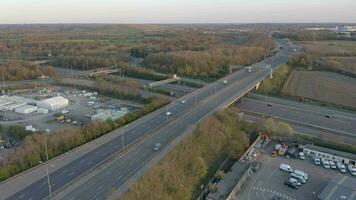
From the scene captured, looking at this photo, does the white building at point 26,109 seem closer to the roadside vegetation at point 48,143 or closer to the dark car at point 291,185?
the roadside vegetation at point 48,143

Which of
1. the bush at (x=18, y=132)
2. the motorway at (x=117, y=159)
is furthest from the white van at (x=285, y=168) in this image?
the bush at (x=18, y=132)

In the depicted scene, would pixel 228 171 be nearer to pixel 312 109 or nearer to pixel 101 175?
pixel 101 175

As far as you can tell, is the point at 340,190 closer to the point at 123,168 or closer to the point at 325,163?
the point at 325,163

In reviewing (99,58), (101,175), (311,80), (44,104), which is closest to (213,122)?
(101,175)

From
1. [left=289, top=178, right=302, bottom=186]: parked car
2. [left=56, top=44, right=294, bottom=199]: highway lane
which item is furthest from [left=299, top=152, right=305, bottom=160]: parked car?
[left=56, top=44, right=294, bottom=199]: highway lane

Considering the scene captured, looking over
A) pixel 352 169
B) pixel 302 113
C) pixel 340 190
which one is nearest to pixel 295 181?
pixel 340 190

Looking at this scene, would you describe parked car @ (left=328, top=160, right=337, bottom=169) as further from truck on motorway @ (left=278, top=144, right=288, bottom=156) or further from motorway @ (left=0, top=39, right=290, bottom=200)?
motorway @ (left=0, top=39, right=290, bottom=200)
